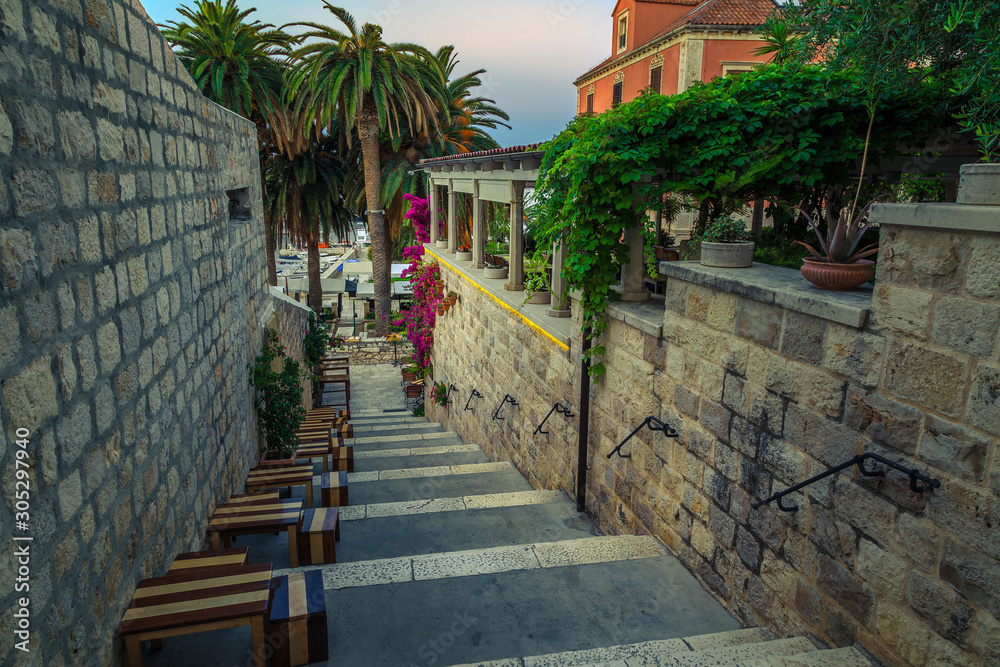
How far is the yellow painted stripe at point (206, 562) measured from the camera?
3740mm

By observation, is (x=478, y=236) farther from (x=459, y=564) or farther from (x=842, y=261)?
A: (x=842, y=261)

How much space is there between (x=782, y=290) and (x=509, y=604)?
2440 millimetres

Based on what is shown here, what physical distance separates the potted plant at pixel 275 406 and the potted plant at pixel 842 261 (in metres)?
5.89

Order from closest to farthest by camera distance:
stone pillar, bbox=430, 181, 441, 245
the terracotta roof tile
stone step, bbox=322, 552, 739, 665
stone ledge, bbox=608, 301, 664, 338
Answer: stone step, bbox=322, 552, 739, 665 < stone ledge, bbox=608, 301, 664, 338 < stone pillar, bbox=430, 181, 441, 245 < the terracotta roof tile

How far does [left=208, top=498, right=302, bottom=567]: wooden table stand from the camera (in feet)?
14.4

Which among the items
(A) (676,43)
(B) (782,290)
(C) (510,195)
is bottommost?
(B) (782,290)

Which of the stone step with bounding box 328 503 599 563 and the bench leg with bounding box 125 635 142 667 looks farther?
the stone step with bounding box 328 503 599 563

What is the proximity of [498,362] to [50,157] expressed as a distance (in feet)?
21.5

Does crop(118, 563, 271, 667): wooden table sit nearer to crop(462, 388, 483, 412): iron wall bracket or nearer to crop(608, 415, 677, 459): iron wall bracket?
crop(608, 415, 677, 459): iron wall bracket

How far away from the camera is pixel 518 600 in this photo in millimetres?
3963

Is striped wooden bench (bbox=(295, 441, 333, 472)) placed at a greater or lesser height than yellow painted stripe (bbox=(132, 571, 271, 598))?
lesser

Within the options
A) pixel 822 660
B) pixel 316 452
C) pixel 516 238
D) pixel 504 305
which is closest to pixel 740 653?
pixel 822 660

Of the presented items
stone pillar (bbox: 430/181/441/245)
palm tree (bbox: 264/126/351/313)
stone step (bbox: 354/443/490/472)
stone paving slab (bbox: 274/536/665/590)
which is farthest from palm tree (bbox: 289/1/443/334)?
stone paving slab (bbox: 274/536/665/590)

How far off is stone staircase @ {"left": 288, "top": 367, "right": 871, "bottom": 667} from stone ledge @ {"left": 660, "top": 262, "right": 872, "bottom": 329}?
157 centimetres
